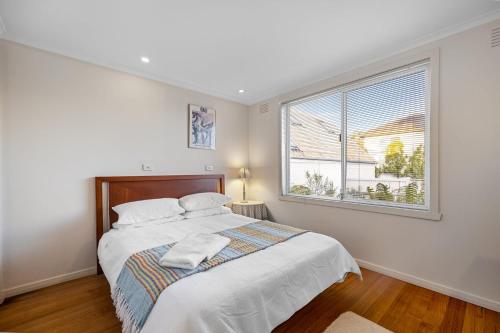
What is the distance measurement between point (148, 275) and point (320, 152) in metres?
2.68

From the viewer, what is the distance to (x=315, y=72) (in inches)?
116

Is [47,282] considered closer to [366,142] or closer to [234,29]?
[234,29]

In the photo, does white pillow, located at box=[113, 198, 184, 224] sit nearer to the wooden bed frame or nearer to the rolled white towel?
the wooden bed frame

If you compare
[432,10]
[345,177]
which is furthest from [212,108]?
[432,10]

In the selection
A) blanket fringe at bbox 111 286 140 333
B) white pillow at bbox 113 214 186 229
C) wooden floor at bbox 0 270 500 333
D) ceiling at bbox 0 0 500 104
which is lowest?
wooden floor at bbox 0 270 500 333

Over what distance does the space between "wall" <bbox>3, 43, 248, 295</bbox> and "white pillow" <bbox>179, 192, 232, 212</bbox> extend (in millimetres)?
540

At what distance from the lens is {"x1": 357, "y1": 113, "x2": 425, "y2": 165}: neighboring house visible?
7.72 ft

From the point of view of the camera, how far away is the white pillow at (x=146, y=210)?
242cm

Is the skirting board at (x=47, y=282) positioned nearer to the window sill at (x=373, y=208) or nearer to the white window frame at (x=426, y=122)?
the window sill at (x=373, y=208)

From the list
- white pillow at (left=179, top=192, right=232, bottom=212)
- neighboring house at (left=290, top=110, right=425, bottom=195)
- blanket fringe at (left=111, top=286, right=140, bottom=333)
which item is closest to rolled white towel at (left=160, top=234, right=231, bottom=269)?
blanket fringe at (left=111, top=286, right=140, bottom=333)

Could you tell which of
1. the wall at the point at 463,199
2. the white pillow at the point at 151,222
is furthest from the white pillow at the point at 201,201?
the wall at the point at 463,199

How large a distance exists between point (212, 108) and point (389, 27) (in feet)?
8.29

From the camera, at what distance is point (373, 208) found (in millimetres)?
2609

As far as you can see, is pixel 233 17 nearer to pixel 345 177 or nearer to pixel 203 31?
pixel 203 31
